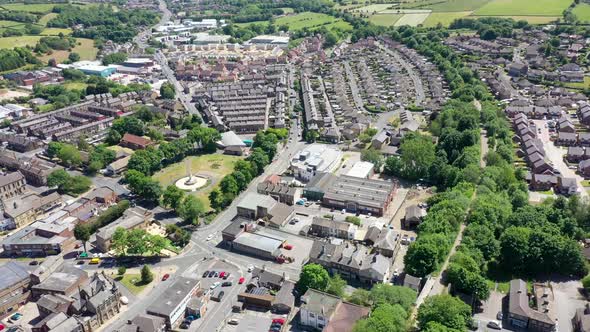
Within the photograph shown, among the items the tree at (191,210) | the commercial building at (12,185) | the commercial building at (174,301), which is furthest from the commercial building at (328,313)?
the commercial building at (12,185)

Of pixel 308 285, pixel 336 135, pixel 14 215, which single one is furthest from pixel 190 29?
pixel 308 285

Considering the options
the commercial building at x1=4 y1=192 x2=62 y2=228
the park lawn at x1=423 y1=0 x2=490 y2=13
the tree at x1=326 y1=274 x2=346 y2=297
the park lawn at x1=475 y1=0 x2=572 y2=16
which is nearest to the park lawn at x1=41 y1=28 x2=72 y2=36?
the commercial building at x1=4 y1=192 x2=62 y2=228

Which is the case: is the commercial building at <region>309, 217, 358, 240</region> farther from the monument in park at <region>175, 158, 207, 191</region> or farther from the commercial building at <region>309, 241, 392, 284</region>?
the monument in park at <region>175, 158, 207, 191</region>

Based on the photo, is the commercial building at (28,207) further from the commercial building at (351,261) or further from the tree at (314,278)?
the tree at (314,278)

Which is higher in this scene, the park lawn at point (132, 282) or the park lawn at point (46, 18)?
the park lawn at point (46, 18)

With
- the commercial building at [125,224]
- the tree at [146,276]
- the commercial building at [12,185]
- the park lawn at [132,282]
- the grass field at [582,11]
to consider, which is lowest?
the park lawn at [132,282]

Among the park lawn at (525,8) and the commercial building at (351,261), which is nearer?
the commercial building at (351,261)

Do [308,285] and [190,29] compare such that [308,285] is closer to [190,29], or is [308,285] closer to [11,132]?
[11,132]

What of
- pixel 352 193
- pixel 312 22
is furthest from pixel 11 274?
pixel 312 22
